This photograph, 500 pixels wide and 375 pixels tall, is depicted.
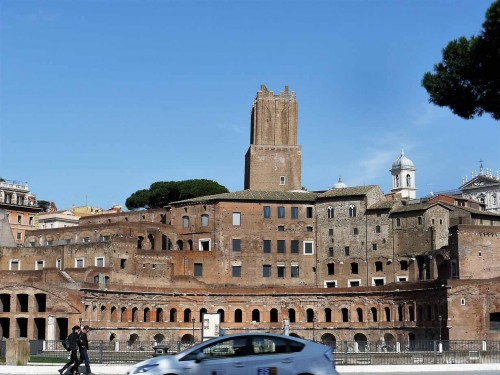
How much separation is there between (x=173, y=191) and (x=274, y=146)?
17766 millimetres

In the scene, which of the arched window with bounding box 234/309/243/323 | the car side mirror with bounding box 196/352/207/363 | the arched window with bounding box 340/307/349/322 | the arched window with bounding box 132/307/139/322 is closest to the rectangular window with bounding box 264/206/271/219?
the arched window with bounding box 234/309/243/323

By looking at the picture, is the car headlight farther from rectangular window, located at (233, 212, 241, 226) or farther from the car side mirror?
rectangular window, located at (233, 212, 241, 226)

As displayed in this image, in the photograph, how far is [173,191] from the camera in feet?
304

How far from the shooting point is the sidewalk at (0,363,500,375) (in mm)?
25828

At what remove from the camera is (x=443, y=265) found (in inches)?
2499

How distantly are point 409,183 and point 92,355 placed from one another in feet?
303

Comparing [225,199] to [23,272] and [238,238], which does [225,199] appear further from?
[23,272]

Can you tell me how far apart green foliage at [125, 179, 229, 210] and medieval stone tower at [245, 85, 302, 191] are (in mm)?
11384

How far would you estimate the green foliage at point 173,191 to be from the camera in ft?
300

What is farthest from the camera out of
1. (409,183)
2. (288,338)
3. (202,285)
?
(409,183)

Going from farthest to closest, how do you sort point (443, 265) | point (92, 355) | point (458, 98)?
1. point (443, 265)
2. point (92, 355)
3. point (458, 98)

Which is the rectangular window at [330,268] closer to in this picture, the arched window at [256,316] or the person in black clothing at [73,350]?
the arched window at [256,316]

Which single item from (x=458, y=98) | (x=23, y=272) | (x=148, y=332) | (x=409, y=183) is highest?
(x=409, y=183)

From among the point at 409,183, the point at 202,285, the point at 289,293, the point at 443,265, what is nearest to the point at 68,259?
the point at 202,285
